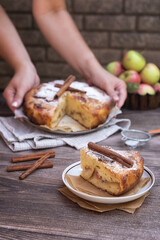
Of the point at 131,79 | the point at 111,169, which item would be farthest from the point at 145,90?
the point at 111,169

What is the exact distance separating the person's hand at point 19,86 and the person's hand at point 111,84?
1.28 feet

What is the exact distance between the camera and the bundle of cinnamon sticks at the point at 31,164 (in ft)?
4.21

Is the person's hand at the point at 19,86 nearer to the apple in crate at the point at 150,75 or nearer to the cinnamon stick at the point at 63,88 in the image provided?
the cinnamon stick at the point at 63,88

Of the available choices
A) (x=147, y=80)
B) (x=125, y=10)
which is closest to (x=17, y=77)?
(x=147, y=80)

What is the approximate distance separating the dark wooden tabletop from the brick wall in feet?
5.76

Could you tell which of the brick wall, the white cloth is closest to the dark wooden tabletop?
the white cloth

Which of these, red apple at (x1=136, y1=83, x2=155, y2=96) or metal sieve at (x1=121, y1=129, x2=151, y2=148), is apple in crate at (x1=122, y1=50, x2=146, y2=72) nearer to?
red apple at (x1=136, y1=83, x2=155, y2=96)

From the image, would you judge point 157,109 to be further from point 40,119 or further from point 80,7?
point 80,7

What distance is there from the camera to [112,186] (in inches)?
41.6

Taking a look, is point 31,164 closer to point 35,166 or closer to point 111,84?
point 35,166

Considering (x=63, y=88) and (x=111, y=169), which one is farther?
(x=63, y=88)

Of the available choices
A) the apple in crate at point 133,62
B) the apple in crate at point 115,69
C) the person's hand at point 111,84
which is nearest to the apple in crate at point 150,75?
the apple in crate at point 133,62

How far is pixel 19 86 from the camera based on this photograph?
192 centimetres

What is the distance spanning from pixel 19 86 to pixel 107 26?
4.02 feet
